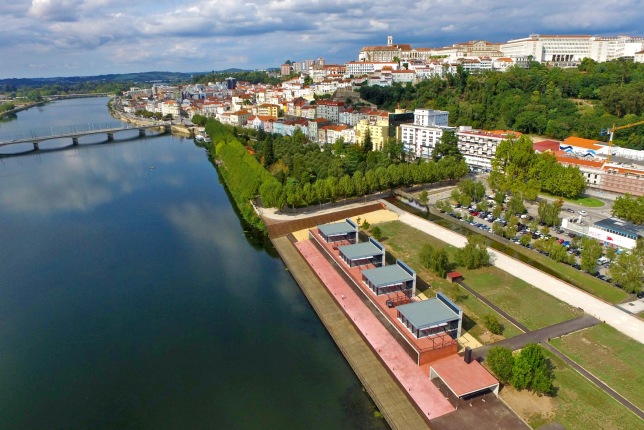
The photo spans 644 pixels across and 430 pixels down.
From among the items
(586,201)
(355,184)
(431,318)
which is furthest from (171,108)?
(431,318)

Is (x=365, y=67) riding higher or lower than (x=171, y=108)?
higher

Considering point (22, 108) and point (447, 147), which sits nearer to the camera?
point (447, 147)

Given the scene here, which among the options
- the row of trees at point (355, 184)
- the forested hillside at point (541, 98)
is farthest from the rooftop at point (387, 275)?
the forested hillside at point (541, 98)

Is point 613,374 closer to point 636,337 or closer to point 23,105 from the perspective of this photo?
point 636,337

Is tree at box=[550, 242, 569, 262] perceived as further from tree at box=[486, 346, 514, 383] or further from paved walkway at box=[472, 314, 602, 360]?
tree at box=[486, 346, 514, 383]

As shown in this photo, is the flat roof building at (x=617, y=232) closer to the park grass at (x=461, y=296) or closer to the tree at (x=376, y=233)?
the park grass at (x=461, y=296)

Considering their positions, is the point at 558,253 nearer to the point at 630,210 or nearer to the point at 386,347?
the point at 630,210

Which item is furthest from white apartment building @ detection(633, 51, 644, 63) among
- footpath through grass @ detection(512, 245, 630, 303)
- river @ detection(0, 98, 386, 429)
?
river @ detection(0, 98, 386, 429)
